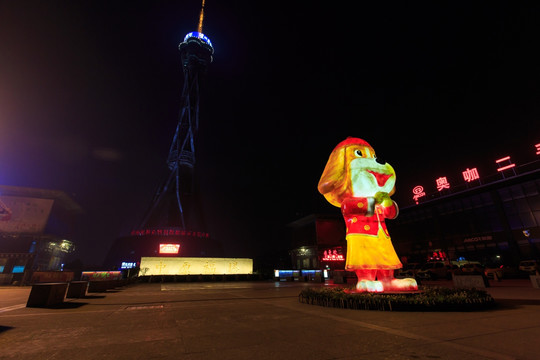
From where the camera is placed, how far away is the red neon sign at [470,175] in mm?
34812

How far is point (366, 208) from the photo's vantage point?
9578 millimetres

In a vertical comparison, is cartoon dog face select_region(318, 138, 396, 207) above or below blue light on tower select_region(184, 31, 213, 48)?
below

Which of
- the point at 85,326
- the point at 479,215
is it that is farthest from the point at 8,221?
the point at 479,215

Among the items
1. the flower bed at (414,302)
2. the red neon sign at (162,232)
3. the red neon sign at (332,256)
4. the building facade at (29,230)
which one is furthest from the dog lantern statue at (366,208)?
the red neon sign at (162,232)

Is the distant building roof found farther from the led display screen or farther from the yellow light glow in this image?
the yellow light glow

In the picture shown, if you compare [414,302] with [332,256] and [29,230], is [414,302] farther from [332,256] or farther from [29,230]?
[29,230]

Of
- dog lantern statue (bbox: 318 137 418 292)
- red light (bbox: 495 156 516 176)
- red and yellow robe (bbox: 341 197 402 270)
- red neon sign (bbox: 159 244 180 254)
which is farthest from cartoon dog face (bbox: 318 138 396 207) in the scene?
red neon sign (bbox: 159 244 180 254)

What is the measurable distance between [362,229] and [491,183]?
35259mm

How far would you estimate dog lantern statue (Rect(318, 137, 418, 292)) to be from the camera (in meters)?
9.26

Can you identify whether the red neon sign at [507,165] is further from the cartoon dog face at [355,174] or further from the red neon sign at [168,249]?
the red neon sign at [168,249]

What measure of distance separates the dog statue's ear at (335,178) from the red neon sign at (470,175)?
35.5m

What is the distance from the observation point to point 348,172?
10312mm

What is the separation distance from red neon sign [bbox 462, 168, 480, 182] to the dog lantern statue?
1343 inches

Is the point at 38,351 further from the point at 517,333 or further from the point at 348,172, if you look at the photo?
the point at 348,172
